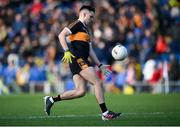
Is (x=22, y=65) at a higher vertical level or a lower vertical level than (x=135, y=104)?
higher

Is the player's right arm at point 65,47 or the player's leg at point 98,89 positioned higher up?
the player's right arm at point 65,47

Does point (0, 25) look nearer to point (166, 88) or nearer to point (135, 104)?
point (166, 88)

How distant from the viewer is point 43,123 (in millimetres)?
14109

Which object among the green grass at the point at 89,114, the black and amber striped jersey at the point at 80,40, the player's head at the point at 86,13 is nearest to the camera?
the green grass at the point at 89,114

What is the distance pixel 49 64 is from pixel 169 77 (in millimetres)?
5300

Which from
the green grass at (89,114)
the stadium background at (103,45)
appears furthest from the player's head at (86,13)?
the stadium background at (103,45)

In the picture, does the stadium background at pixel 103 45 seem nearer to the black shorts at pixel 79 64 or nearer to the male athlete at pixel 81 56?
the male athlete at pixel 81 56

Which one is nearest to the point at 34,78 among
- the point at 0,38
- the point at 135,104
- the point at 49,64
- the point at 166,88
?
the point at 49,64

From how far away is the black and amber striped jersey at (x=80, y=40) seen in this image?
606 inches

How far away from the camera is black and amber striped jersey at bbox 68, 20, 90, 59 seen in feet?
50.5

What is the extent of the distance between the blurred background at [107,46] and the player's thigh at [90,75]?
13.4 m

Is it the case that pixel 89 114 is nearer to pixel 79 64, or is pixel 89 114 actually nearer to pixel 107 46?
pixel 79 64

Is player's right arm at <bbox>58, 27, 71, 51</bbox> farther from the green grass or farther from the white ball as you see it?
the white ball

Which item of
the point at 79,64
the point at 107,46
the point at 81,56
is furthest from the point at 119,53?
the point at 107,46
